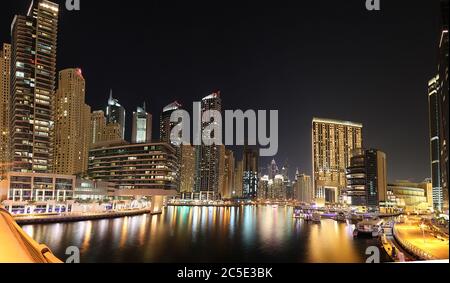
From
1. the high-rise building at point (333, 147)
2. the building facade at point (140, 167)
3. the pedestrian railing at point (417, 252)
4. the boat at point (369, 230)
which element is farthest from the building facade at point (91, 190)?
the pedestrian railing at point (417, 252)

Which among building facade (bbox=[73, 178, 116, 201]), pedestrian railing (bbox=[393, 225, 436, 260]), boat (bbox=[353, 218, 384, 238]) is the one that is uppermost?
building facade (bbox=[73, 178, 116, 201])

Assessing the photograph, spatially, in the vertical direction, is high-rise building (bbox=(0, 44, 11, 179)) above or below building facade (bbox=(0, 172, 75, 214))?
above

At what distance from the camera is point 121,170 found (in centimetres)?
4019

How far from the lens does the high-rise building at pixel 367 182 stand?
96.6ft

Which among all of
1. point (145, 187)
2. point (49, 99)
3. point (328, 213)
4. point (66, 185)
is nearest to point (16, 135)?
point (49, 99)

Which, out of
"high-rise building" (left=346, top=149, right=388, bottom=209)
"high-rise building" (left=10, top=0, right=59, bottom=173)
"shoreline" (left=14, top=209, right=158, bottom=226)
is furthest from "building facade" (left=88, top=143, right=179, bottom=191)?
"high-rise building" (left=346, top=149, right=388, bottom=209)

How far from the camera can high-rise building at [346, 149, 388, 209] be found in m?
29.4

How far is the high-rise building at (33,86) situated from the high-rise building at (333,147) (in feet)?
87.1

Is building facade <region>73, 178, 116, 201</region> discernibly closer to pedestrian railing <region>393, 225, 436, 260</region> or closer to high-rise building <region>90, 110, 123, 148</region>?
pedestrian railing <region>393, 225, 436, 260</region>

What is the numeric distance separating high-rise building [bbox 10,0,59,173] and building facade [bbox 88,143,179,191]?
6584 millimetres

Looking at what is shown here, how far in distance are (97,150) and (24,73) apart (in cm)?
1223

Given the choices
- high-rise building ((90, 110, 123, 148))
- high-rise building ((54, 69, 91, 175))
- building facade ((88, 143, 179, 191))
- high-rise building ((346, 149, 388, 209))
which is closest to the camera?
high-rise building ((346, 149, 388, 209))

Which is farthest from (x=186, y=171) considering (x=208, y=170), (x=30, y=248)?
(x=30, y=248)
